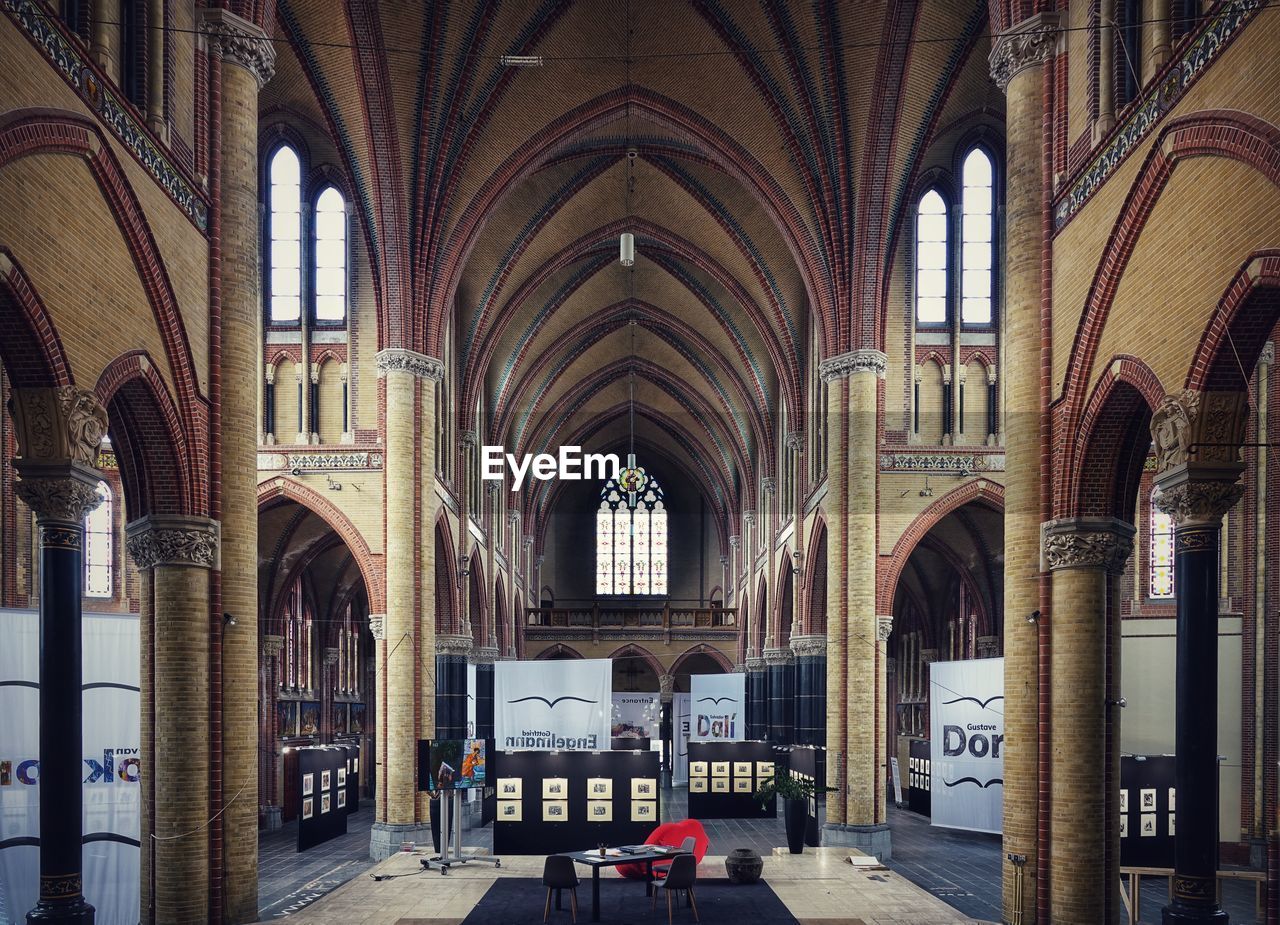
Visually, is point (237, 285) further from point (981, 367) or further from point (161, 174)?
point (981, 367)

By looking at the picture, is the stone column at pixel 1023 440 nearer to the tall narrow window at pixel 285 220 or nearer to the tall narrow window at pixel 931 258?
the tall narrow window at pixel 931 258

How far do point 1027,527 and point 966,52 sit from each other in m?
12.4

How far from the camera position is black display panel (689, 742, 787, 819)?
92.6 feet

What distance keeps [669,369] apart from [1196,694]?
3464 cm

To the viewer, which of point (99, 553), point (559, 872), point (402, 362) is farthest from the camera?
point (402, 362)

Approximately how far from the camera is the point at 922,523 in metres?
24.9

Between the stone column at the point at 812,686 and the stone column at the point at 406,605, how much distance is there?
10153 millimetres

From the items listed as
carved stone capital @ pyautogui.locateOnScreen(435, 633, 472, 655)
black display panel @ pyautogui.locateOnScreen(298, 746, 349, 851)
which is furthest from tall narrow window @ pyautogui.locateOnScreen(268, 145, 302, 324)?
black display panel @ pyautogui.locateOnScreen(298, 746, 349, 851)

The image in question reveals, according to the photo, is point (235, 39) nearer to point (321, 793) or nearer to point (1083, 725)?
point (1083, 725)

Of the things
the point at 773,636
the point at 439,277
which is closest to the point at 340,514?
the point at 439,277

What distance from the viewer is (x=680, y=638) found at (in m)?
49.8

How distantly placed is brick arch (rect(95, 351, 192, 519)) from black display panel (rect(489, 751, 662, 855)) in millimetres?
9857

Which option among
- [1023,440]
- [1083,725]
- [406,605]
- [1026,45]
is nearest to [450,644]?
[406,605]

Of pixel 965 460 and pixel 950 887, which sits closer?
pixel 950 887
